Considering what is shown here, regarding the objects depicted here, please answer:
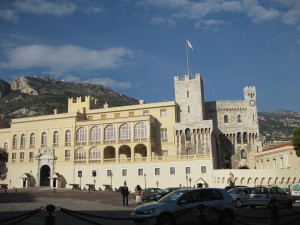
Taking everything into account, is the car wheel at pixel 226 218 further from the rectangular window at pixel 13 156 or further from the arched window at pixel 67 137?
the rectangular window at pixel 13 156

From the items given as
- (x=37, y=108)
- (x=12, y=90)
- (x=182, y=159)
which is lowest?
(x=182, y=159)

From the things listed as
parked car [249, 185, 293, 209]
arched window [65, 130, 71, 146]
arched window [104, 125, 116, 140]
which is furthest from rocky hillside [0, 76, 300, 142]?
parked car [249, 185, 293, 209]

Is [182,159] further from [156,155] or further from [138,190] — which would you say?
[138,190]

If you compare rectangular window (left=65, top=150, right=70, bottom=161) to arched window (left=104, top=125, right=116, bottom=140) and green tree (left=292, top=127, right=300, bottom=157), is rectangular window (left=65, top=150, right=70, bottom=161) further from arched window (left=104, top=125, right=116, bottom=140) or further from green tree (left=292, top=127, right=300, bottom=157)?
green tree (left=292, top=127, right=300, bottom=157)

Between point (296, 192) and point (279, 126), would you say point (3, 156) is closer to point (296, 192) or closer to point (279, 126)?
point (296, 192)

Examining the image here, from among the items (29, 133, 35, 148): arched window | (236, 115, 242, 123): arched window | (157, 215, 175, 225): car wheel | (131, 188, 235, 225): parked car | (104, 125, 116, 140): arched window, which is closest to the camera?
(157, 215, 175, 225): car wheel

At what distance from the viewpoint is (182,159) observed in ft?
181

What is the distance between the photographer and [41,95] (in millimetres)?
128875

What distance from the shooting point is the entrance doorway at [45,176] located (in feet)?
216

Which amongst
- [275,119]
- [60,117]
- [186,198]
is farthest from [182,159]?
[275,119]

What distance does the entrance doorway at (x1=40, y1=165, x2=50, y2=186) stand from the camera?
65.8m

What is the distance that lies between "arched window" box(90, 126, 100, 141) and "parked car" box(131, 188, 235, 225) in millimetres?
49342

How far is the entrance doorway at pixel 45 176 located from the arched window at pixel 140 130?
19607 millimetres

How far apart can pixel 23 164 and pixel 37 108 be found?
50.4m
